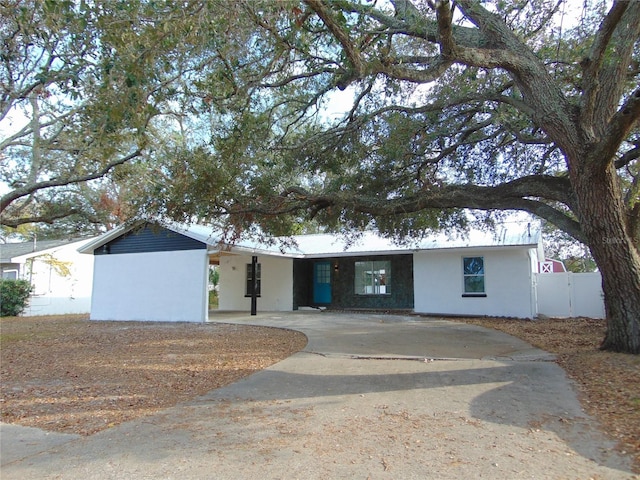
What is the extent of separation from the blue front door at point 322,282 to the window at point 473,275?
21.1 feet

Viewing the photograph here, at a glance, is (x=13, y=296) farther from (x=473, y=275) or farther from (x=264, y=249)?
(x=473, y=275)

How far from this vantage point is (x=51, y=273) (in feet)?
86.5

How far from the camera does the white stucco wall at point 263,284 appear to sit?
21.0 metres

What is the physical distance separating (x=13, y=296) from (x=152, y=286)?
9.91m

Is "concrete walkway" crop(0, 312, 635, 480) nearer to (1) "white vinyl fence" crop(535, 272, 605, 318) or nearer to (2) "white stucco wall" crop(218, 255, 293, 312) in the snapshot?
(1) "white vinyl fence" crop(535, 272, 605, 318)

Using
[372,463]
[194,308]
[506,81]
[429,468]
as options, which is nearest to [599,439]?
[429,468]

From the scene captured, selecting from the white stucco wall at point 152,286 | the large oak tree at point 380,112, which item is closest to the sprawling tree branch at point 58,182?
the large oak tree at point 380,112

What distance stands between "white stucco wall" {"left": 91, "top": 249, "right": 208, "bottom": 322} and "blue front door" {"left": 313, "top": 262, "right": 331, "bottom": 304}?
21.3 ft

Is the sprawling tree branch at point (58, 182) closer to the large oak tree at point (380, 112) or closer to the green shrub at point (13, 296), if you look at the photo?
the large oak tree at point (380, 112)

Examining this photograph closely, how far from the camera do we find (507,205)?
9.46m

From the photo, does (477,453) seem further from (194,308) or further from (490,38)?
(194,308)

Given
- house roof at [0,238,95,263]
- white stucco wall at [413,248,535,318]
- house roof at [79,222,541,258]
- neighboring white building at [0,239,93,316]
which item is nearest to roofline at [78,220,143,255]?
house roof at [79,222,541,258]

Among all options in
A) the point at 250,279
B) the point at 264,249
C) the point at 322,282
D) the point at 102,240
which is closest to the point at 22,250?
the point at 102,240

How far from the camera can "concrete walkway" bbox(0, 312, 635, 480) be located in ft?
12.6
